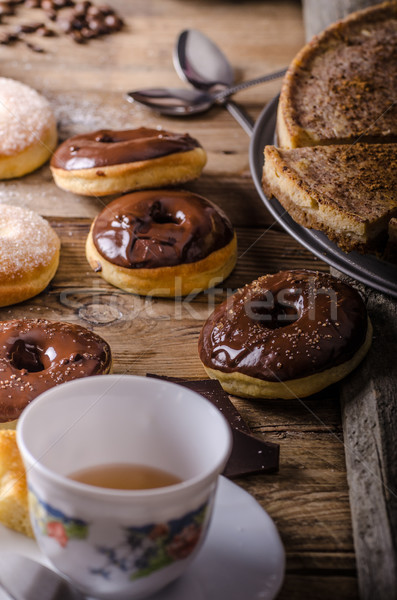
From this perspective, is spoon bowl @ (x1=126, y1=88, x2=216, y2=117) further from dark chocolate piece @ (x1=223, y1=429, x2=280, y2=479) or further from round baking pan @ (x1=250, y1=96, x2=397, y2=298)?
dark chocolate piece @ (x1=223, y1=429, x2=280, y2=479)

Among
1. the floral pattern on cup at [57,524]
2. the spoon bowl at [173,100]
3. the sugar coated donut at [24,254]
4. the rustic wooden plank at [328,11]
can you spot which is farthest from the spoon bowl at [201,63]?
the floral pattern on cup at [57,524]

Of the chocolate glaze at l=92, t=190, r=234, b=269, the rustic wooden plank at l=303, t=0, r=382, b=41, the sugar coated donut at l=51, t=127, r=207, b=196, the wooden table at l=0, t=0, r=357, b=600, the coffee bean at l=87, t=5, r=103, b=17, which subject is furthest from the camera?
the coffee bean at l=87, t=5, r=103, b=17

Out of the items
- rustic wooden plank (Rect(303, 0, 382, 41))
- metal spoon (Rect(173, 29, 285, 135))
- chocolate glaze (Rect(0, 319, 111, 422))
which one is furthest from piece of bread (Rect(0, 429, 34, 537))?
rustic wooden plank (Rect(303, 0, 382, 41))

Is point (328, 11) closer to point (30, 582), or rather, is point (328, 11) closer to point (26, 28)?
point (26, 28)

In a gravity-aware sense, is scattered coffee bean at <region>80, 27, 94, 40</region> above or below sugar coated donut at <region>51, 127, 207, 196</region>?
above

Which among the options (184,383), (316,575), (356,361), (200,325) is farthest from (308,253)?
(316,575)

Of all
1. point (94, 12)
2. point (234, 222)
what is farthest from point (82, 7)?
point (234, 222)
